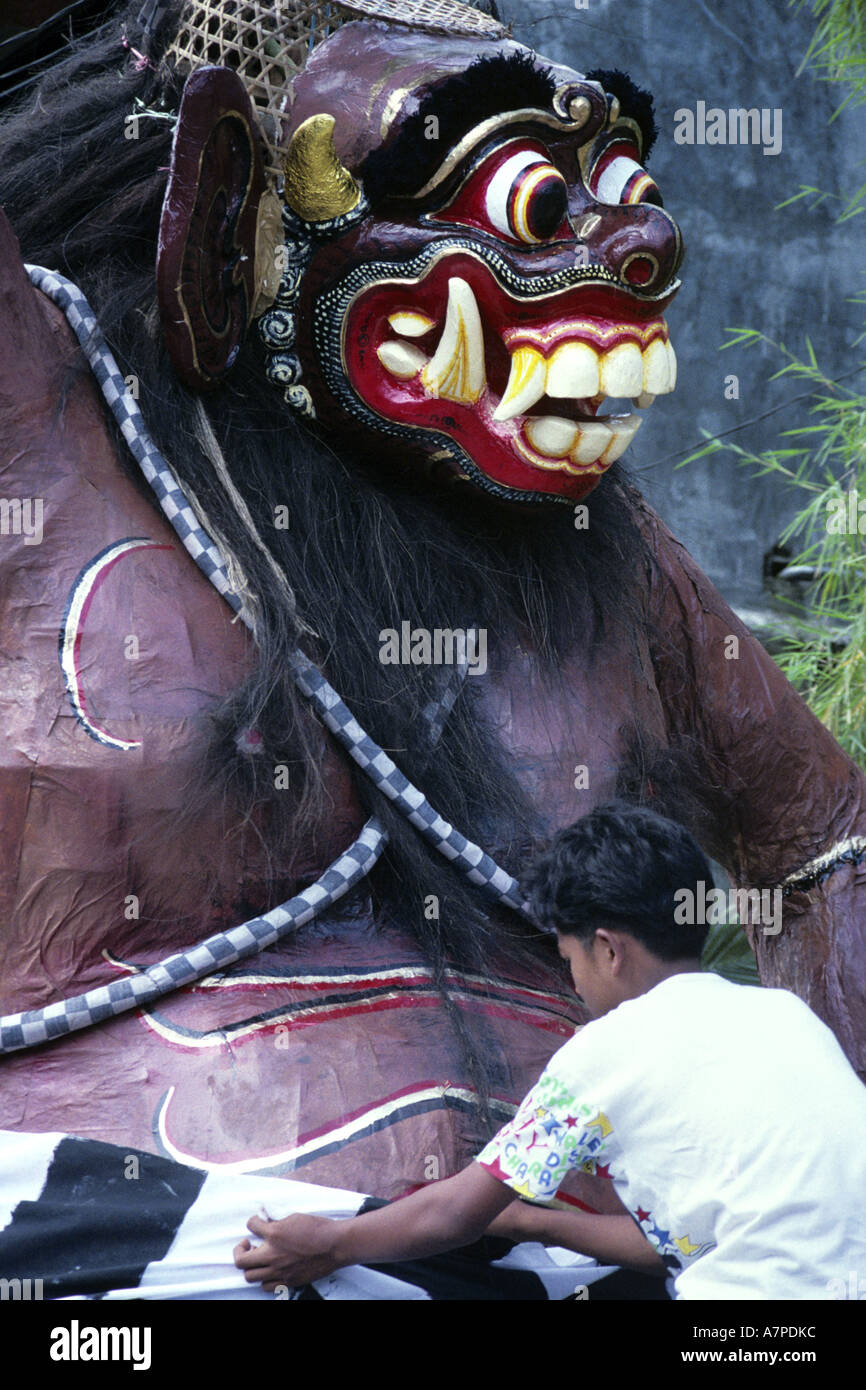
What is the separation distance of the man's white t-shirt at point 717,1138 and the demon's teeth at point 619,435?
0.66 m

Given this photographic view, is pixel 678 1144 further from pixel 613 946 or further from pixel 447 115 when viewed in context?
pixel 447 115

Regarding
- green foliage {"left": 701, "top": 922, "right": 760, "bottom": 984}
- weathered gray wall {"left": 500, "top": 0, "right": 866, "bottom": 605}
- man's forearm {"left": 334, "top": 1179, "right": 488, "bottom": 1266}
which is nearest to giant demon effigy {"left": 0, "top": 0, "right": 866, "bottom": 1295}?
man's forearm {"left": 334, "top": 1179, "right": 488, "bottom": 1266}

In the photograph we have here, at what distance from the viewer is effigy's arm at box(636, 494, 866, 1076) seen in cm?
213

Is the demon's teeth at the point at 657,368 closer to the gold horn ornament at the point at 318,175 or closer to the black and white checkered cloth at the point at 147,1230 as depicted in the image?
the gold horn ornament at the point at 318,175

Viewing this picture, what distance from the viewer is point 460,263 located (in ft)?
5.87

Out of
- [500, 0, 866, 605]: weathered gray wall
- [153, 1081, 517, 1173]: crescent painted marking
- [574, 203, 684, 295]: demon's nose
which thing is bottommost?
[153, 1081, 517, 1173]: crescent painted marking

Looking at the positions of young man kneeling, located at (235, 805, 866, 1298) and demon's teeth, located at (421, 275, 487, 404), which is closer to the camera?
young man kneeling, located at (235, 805, 866, 1298)

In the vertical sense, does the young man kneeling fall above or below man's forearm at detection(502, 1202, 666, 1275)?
above

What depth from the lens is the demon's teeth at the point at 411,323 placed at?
1803 mm

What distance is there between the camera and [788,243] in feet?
15.3

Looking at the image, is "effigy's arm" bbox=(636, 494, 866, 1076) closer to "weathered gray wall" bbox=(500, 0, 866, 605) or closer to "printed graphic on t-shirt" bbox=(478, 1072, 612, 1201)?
"printed graphic on t-shirt" bbox=(478, 1072, 612, 1201)

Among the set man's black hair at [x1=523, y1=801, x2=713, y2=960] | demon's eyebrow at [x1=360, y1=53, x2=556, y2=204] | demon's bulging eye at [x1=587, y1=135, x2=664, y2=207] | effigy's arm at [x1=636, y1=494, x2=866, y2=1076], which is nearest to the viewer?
man's black hair at [x1=523, y1=801, x2=713, y2=960]

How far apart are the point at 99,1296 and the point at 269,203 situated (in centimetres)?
108

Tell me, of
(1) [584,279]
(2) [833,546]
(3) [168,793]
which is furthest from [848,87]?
(3) [168,793]
